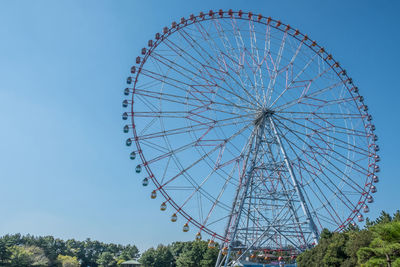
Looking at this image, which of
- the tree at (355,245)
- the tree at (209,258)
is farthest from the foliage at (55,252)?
the tree at (355,245)

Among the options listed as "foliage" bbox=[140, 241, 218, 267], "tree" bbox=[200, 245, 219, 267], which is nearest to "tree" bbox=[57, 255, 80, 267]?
"foliage" bbox=[140, 241, 218, 267]

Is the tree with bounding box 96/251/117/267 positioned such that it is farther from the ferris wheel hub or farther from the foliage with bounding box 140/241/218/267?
the ferris wheel hub

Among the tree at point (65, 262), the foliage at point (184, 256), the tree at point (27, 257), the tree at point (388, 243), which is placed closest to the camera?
the tree at point (388, 243)

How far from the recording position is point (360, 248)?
56.2ft

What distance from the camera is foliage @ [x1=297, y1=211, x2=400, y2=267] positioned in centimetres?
1466

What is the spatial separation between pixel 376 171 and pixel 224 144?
14.4 metres

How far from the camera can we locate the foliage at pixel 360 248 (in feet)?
48.1

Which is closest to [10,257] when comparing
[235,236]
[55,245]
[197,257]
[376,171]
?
[55,245]

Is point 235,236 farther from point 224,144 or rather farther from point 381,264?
point 381,264

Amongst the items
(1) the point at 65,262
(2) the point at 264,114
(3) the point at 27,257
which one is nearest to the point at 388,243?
(2) the point at 264,114

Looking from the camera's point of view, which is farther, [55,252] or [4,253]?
[55,252]

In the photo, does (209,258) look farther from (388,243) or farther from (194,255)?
(388,243)

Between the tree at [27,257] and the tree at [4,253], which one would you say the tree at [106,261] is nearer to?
the tree at [27,257]

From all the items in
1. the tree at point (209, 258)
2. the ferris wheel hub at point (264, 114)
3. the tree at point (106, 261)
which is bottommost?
the tree at point (209, 258)
